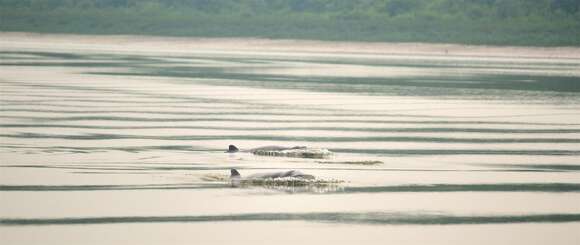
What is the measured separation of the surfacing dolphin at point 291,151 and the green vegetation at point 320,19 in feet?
230

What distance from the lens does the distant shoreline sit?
96938 millimetres

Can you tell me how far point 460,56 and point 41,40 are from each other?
33.3 metres

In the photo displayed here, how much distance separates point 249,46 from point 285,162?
3151 inches

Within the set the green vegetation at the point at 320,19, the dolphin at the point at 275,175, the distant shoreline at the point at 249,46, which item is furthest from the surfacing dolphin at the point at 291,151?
the green vegetation at the point at 320,19

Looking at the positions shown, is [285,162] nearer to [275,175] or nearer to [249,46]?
[275,175]

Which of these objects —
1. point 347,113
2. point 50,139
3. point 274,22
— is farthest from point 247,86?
point 274,22

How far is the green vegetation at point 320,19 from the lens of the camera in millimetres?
102000

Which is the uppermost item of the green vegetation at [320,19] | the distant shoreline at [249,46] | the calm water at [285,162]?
the green vegetation at [320,19]

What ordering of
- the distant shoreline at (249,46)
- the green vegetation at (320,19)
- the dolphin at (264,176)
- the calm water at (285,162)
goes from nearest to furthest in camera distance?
the calm water at (285,162), the dolphin at (264,176), the distant shoreline at (249,46), the green vegetation at (320,19)

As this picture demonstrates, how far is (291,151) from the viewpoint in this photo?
89.1ft

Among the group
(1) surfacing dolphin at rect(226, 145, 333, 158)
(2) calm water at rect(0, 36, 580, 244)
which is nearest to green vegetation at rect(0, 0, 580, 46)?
(2) calm water at rect(0, 36, 580, 244)

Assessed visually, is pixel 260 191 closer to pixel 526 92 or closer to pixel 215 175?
pixel 215 175

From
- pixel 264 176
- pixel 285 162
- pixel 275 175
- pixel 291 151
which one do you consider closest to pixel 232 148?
pixel 291 151

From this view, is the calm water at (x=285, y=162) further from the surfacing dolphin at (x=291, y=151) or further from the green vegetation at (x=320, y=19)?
the green vegetation at (x=320, y=19)
